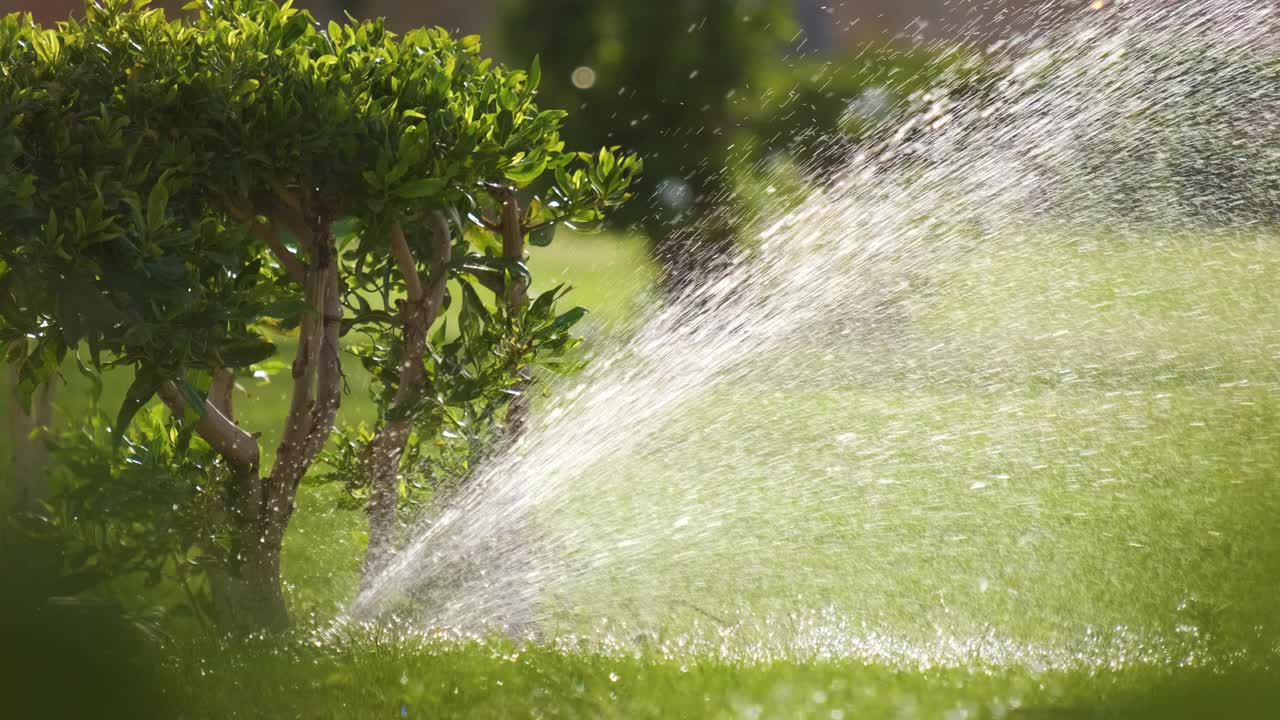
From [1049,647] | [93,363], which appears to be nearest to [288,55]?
[93,363]

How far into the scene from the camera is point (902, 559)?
4145 mm

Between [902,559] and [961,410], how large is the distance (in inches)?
117

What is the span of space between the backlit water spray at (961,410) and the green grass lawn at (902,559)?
23 mm

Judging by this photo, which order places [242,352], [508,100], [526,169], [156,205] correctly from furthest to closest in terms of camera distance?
[526,169] → [508,100] → [242,352] → [156,205]

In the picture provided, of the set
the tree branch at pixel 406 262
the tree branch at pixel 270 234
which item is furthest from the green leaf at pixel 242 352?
the tree branch at pixel 406 262

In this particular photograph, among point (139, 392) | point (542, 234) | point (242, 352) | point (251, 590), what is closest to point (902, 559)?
point (542, 234)

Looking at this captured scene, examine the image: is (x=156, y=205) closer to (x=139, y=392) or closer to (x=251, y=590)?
(x=139, y=392)

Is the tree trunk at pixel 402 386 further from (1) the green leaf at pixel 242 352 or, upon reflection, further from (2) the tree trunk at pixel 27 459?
(2) the tree trunk at pixel 27 459

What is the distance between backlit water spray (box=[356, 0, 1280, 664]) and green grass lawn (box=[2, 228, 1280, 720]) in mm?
23

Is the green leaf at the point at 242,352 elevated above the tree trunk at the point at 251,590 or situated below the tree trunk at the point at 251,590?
above

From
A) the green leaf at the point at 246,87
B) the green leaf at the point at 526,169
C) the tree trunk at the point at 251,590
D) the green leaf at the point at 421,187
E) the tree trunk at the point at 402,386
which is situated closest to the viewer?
the green leaf at the point at 246,87

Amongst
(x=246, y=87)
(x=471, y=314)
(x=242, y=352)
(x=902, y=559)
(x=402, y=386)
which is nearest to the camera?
(x=246, y=87)

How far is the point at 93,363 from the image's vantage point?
2.62 m

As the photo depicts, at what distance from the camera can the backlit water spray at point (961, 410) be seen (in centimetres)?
355
